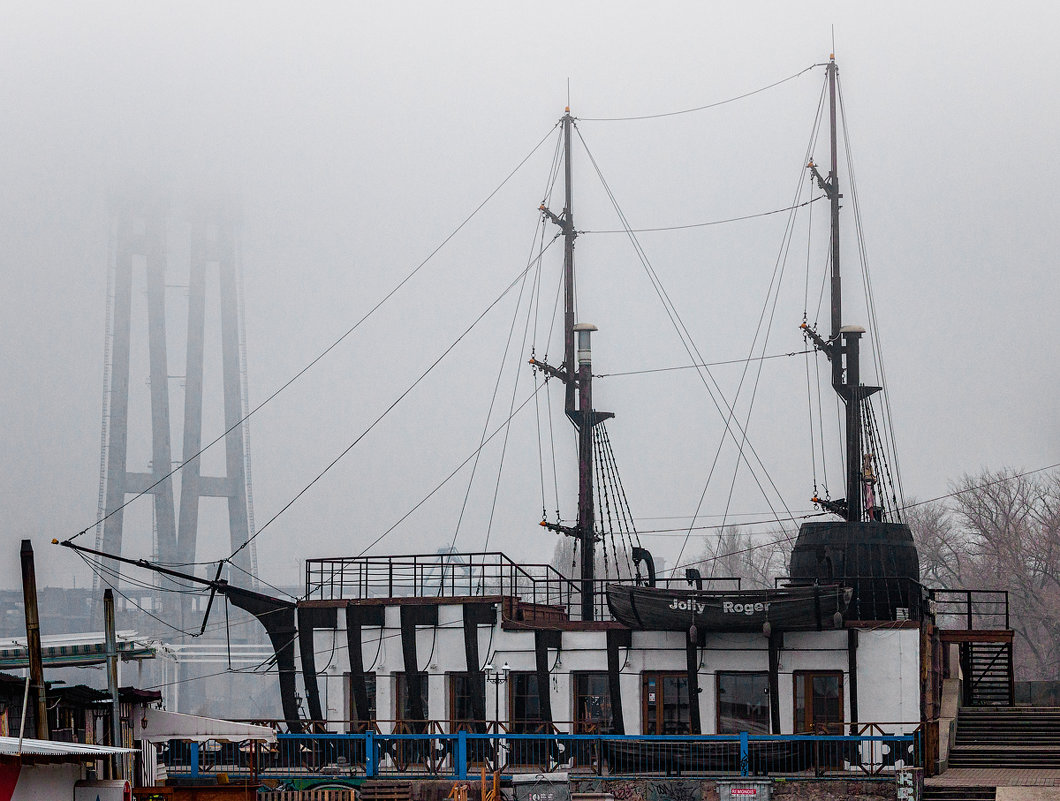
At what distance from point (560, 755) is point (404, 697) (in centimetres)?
407

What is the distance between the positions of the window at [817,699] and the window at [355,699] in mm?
9024

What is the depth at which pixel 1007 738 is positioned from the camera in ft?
100.0

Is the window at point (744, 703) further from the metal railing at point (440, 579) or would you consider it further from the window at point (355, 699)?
the window at point (355, 699)

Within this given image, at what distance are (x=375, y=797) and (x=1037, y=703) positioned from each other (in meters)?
21.3

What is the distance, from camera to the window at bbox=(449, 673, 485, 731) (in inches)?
1188

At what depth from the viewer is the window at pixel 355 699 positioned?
100ft

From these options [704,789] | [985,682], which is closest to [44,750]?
[704,789]

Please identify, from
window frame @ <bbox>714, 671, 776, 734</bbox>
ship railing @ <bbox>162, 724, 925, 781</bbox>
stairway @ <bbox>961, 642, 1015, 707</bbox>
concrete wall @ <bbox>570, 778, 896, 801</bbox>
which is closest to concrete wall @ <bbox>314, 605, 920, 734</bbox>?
window frame @ <bbox>714, 671, 776, 734</bbox>

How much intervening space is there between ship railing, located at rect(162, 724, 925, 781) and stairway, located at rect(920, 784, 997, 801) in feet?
2.21

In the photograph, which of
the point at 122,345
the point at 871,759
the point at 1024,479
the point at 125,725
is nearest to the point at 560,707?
the point at 871,759

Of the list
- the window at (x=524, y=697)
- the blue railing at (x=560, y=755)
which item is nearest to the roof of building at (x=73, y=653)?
the blue railing at (x=560, y=755)

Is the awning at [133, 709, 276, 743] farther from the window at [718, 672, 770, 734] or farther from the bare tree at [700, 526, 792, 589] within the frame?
the bare tree at [700, 526, 792, 589]

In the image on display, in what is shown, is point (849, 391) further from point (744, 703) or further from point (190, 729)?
point (190, 729)

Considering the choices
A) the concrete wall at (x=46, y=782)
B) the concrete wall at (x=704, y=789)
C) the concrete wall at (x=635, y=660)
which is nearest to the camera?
the concrete wall at (x=46, y=782)
